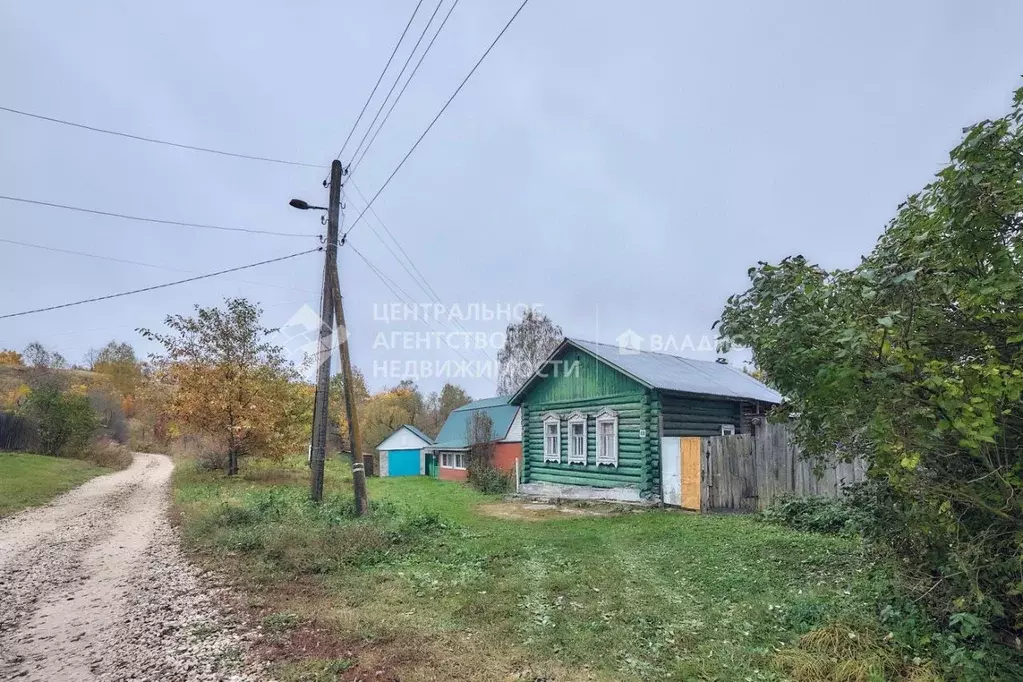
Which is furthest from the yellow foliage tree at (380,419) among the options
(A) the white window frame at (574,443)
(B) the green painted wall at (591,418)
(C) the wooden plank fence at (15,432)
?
(A) the white window frame at (574,443)

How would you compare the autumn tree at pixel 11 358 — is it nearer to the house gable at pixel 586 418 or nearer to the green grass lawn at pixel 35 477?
the green grass lawn at pixel 35 477

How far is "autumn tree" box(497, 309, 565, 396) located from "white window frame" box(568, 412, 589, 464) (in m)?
16.7

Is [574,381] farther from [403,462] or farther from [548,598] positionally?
[403,462]

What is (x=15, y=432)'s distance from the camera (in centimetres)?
2402

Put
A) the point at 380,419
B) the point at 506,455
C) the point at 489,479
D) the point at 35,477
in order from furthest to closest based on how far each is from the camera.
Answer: the point at 380,419, the point at 506,455, the point at 489,479, the point at 35,477

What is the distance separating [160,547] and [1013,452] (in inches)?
426

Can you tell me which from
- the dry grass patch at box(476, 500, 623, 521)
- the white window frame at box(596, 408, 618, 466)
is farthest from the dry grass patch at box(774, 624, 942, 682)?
the white window frame at box(596, 408, 618, 466)

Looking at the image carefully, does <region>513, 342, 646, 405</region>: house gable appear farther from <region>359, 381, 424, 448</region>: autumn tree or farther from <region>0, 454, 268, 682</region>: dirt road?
<region>359, 381, 424, 448</region>: autumn tree

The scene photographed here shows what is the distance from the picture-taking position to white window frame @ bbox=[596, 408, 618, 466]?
1526 centimetres

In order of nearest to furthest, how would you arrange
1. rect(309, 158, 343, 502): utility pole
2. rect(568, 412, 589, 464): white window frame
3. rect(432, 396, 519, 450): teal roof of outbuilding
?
rect(309, 158, 343, 502): utility pole, rect(568, 412, 589, 464): white window frame, rect(432, 396, 519, 450): teal roof of outbuilding

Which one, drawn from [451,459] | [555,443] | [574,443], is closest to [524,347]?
[451,459]

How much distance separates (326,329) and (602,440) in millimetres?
8455

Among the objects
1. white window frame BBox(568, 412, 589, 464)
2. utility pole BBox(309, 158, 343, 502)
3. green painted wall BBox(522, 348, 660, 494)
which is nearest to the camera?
utility pole BBox(309, 158, 343, 502)

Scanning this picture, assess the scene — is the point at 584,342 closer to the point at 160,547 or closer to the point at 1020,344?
the point at 160,547
